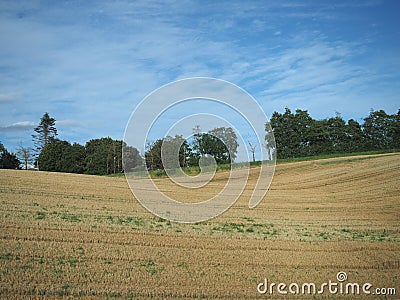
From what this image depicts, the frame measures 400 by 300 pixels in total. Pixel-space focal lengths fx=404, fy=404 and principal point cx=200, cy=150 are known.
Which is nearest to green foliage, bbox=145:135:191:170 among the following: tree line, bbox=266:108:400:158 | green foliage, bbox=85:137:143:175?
green foliage, bbox=85:137:143:175

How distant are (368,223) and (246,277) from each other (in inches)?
469

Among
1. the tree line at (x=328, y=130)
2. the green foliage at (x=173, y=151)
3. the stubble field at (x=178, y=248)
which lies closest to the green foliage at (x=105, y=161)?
the tree line at (x=328, y=130)

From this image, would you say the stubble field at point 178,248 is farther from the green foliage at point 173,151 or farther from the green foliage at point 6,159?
the green foliage at point 6,159

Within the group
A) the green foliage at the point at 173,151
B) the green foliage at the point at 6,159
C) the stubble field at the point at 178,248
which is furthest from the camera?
the green foliage at the point at 6,159

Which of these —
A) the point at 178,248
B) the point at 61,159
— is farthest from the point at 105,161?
the point at 178,248

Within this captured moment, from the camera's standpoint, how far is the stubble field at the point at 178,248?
30.6 ft

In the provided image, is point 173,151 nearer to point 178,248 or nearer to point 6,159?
point 178,248

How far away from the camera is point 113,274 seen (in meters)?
10.1

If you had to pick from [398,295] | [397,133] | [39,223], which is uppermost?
[397,133]

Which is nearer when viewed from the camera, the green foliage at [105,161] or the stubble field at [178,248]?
the stubble field at [178,248]

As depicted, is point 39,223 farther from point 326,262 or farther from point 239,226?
point 326,262

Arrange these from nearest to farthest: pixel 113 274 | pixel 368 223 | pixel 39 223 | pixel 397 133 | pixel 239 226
Result: pixel 113 274
pixel 39 223
pixel 239 226
pixel 368 223
pixel 397 133

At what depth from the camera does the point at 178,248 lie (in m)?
13.4

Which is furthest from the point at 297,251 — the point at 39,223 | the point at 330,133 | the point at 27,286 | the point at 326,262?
the point at 330,133
